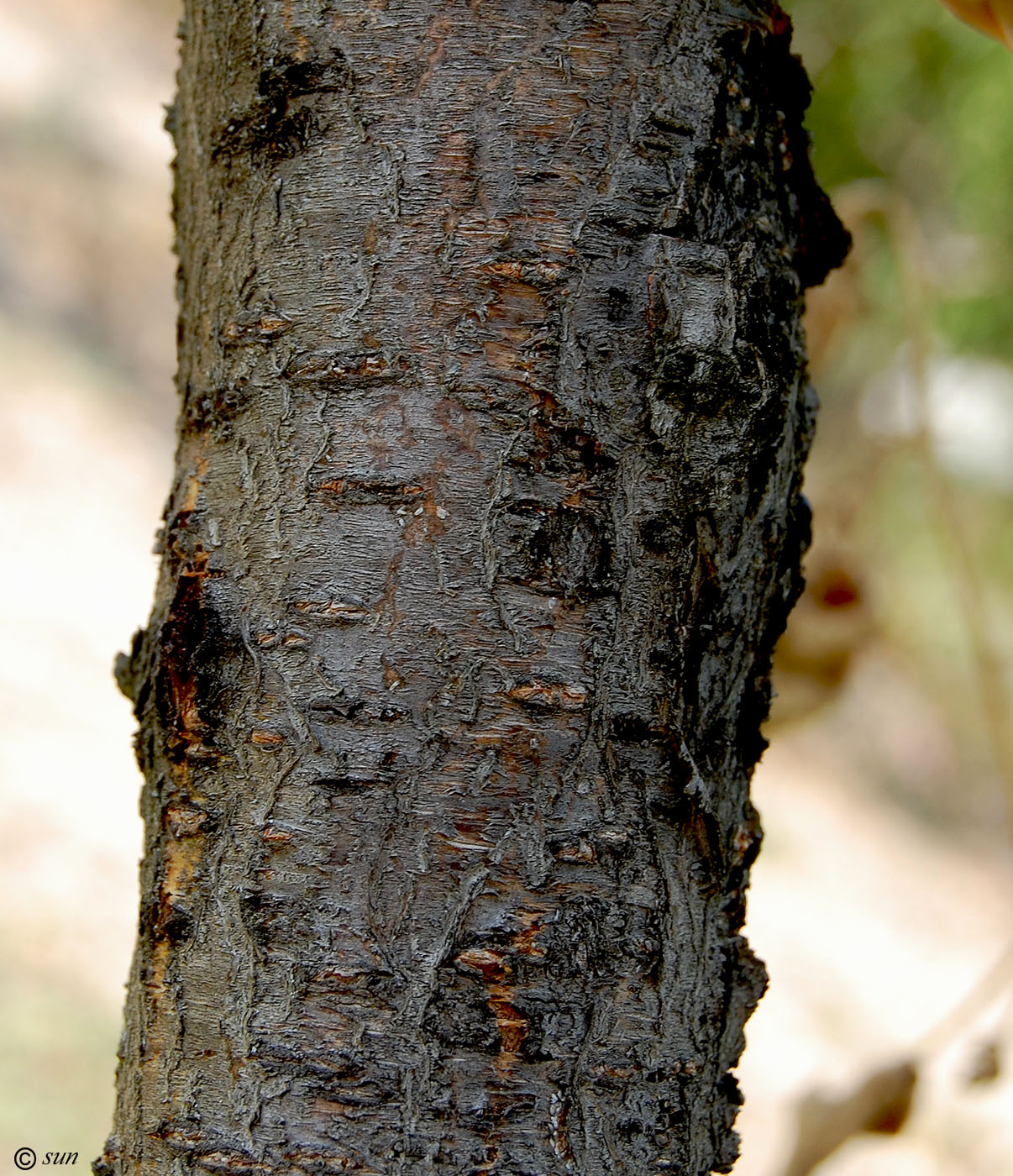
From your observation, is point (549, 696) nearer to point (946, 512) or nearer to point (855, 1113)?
point (855, 1113)

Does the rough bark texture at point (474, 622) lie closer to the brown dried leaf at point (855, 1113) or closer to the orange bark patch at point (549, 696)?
the orange bark patch at point (549, 696)

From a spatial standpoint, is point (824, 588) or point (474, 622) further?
A: point (824, 588)

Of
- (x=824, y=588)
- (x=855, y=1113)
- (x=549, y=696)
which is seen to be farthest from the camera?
(x=824, y=588)

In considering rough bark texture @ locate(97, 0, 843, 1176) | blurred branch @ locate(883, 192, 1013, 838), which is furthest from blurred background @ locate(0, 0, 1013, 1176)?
rough bark texture @ locate(97, 0, 843, 1176)

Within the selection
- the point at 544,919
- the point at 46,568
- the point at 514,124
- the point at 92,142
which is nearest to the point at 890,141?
the point at 514,124

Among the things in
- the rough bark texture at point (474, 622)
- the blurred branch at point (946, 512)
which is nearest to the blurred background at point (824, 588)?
the blurred branch at point (946, 512)

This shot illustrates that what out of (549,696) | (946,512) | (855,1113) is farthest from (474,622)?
(946,512)

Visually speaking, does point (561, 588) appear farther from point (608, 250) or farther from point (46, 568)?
point (46, 568)

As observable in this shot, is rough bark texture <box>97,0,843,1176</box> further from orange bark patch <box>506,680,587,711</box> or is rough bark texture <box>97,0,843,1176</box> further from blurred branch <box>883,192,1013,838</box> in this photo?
blurred branch <box>883,192,1013,838</box>
